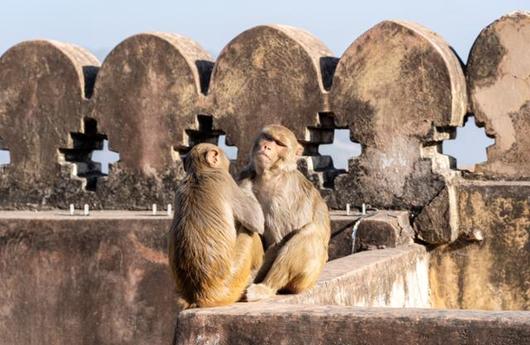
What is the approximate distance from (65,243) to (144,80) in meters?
1.35

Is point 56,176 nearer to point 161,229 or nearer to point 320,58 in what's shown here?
point 161,229

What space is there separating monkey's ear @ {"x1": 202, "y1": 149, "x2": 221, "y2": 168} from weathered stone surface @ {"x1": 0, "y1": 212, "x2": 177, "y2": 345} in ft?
9.12

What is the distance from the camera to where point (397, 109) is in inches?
355

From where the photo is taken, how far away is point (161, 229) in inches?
358

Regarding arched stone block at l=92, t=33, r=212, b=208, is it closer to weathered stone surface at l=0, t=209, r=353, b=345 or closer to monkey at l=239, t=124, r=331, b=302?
weathered stone surface at l=0, t=209, r=353, b=345

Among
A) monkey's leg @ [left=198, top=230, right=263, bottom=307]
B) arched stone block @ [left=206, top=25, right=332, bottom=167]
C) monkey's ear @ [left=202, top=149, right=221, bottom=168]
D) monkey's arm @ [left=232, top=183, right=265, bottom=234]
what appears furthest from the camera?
arched stone block @ [left=206, top=25, right=332, bottom=167]

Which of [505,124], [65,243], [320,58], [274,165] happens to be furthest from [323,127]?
[274,165]

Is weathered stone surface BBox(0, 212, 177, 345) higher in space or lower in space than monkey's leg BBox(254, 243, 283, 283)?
lower

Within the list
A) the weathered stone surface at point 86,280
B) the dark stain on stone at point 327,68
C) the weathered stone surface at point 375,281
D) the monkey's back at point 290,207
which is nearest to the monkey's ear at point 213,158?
the monkey's back at point 290,207

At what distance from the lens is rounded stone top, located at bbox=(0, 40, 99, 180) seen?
10.0 metres

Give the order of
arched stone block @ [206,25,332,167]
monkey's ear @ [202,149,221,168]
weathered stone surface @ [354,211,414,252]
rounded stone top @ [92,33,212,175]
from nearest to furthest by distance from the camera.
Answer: monkey's ear @ [202,149,221,168], weathered stone surface @ [354,211,414,252], arched stone block @ [206,25,332,167], rounded stone top @ [92,33,212,175]

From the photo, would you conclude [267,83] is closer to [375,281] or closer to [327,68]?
[327,68]

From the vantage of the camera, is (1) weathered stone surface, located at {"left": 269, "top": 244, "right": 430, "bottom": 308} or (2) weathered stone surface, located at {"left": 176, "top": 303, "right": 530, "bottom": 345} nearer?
(2) weathered stone surface, located at {"left": 176, "top": 303, "right": 530, "bottom": 345}

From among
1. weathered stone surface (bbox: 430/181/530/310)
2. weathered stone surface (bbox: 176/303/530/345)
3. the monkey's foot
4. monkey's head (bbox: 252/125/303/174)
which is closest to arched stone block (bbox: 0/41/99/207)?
weathered stone surface (bbox: 430/181/530/310)
